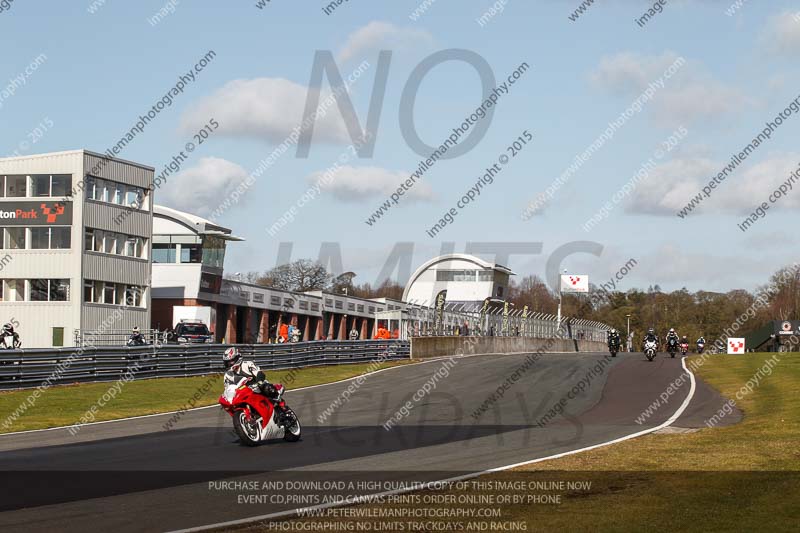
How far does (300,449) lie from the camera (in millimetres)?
15227

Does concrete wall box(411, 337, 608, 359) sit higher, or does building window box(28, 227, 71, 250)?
building window box(28, 227, 71, 250)

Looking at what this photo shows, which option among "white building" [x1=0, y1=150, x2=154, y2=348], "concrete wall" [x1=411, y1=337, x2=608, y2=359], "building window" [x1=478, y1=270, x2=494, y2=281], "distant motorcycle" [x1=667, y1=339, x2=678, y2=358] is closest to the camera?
"concrete wall" [x1=411, y1=337, x2=608, y2=359]

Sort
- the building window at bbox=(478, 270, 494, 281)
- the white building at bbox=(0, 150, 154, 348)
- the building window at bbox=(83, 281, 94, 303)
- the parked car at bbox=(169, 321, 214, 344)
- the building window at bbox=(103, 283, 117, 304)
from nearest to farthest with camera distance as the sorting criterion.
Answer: the white building at bbox=(0, 150, 154, 348)
the building window at bbox=(83, 281, 94, 303)
the building window at bbox=(103, 283, 117, 304)
the parked car at bbox=(169, 321, 214, 344)
the building window at bbox=(478, 270, 494, 281)

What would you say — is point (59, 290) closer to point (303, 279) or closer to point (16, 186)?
point (16, 186)

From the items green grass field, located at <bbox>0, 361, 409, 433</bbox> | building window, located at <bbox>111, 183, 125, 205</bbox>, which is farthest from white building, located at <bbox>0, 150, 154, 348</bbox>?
green grass field, located at <bbox>0, 361, 409, 433</bbox>

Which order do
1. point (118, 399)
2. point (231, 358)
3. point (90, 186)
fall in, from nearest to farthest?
1. point (231, 358)
2. point (118, 399)
3. point (90, 186)

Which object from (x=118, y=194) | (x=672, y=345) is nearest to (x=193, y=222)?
(x=118, y=194)

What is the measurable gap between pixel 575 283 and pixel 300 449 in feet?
327

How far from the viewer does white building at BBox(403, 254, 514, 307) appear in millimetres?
118875

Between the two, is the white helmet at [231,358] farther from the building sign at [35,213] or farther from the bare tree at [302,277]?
the bare tree at [302,277]

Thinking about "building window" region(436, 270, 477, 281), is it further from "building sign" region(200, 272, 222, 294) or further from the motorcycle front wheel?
the motorcycle front wheel

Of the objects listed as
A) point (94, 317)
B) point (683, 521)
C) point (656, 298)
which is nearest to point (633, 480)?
point (683, 521)

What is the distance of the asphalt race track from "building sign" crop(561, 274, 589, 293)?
83276 mm

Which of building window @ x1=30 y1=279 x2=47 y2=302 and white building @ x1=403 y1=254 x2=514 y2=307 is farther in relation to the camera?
white building @ x1=403 y1=254 x2=514 y2=307
